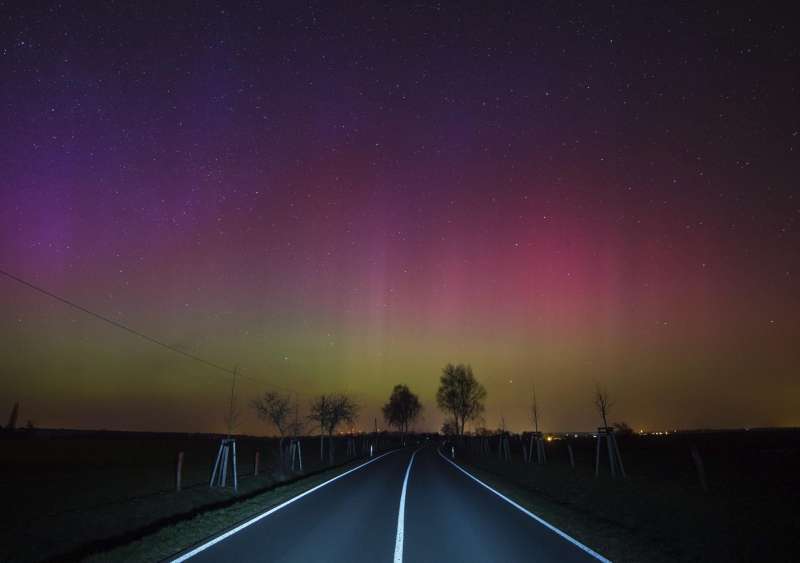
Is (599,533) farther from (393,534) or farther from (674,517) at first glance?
(393,534)

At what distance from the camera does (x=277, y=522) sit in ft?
37.2

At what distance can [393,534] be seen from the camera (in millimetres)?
10242

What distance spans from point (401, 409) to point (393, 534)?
110 m

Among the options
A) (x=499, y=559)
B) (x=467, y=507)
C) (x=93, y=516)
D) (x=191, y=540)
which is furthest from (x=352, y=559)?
(x=93, y=516)

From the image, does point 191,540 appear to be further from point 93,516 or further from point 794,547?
point 794,547

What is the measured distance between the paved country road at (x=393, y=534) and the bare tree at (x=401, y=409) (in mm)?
103599

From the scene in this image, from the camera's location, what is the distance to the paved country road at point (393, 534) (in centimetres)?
835

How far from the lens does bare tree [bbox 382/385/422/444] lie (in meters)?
117

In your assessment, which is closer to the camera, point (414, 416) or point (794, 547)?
point (794, 547)

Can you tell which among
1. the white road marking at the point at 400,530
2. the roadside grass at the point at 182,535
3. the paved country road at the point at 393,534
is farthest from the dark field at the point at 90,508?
the white road marking at the point at 400,530

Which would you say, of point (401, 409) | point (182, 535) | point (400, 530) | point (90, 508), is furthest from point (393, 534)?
point (401, 409)

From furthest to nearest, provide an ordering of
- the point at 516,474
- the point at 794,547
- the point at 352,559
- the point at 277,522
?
the point at 516,474 → the point at 277,522 → the point at 794,547 → the point at 352,559

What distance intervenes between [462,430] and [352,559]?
264 feet

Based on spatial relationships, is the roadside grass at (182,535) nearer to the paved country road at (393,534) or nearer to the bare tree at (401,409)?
the paved country road at (393,534)
